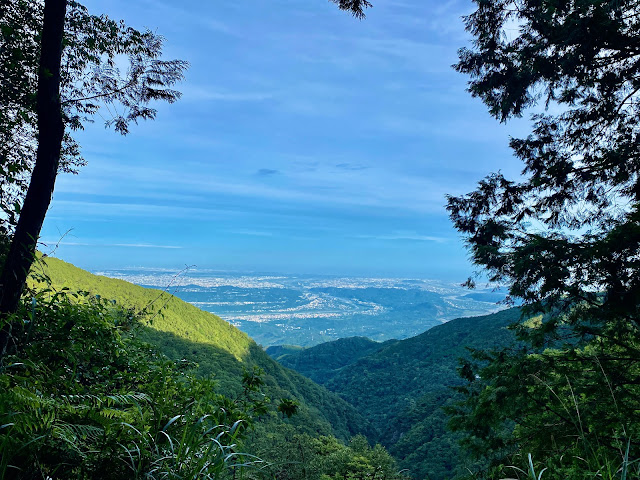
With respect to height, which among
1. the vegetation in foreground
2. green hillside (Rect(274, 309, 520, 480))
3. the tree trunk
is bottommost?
green hillside (Rect(274, 309, 520, 480))

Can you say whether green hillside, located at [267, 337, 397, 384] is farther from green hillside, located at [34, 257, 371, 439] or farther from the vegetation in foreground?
the vegetation in foreground

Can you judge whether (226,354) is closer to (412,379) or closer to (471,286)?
(412,379)

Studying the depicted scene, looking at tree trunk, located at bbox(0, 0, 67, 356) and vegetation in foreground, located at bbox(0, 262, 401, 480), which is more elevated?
tree trunk, located at bbox(0, 0, 67, 356)

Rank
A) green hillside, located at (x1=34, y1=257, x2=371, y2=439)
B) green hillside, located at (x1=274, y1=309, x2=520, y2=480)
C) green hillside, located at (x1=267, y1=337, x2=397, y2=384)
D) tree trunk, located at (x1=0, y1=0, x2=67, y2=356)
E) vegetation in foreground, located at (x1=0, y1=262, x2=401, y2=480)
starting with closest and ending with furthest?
1. vegetation in foreground, located at (x1=0, y1=262, x2=401, y2=480)
2. tree trunk, located at (x1=0, y1=0, x2=67, y2=356)
3. green hillside, located at (x1=274, y1=309, x2=520, y2=480)
4. green hillside, located at (x1=34, y1=257, x2=371, y2=439)
5. green hillside, located at (x1=267, y1=337, x2=397, y2=384)

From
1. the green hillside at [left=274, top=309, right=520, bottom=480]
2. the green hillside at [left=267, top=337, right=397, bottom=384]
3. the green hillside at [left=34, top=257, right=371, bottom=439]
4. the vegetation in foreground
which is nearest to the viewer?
the vegetation in foreground

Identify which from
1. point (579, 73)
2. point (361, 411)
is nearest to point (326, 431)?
point (361, 411)

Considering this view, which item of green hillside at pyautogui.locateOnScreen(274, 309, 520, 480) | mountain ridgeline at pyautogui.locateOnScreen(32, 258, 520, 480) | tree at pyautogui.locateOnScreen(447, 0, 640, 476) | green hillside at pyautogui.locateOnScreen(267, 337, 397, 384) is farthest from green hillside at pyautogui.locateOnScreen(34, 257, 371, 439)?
tree at pyautogui.locateOnScreen(447, 0, 640, 476)
